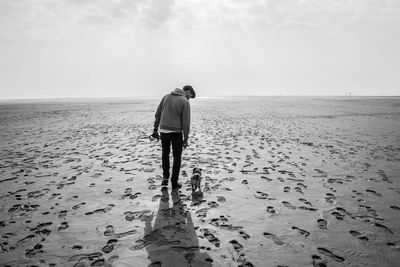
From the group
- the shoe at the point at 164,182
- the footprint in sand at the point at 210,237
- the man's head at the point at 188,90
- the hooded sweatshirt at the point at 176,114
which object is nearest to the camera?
the footprint in sand at the point at 210,237

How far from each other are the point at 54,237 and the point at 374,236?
573cm

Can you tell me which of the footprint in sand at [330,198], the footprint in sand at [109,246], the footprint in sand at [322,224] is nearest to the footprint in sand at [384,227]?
the footprint in sand at [322,224]

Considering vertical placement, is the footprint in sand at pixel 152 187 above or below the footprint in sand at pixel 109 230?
above

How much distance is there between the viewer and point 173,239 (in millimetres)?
4816

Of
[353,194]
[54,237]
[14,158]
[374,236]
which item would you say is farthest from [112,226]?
[14,158]

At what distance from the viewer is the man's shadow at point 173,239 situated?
13.8 ft

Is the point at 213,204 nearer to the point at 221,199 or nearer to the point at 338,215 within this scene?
the point at 221,199

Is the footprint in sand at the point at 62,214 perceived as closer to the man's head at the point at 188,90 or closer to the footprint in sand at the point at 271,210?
the man's head at the point at 188,90

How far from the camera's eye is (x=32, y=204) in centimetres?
648

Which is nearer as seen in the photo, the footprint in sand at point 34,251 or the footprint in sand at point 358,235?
the footprint in sand at point 34,251

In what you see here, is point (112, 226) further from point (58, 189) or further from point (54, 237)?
point (58, 189)

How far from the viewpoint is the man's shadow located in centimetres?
420

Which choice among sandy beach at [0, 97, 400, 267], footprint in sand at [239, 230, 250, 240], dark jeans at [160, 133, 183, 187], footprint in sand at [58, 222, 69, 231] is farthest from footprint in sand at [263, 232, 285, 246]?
footprint in sand at [58, 222, 69, 231]

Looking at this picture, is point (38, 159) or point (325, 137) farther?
point (325, 137)
